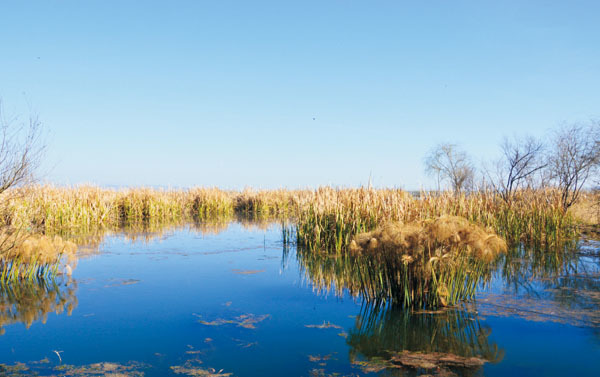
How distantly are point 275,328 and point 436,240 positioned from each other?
243 centimetres

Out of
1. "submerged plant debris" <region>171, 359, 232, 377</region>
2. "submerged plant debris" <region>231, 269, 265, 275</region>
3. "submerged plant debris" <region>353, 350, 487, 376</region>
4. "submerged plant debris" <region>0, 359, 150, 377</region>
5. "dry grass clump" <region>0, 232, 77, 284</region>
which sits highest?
"dry grass clump" <region>0, 232, 77, 284</region>

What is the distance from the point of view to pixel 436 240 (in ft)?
19.9

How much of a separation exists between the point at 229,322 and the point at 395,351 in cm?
225

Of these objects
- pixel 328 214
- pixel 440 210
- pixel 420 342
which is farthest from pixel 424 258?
pixel 328 214

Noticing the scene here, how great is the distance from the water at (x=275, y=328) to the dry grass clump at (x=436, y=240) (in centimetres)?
88

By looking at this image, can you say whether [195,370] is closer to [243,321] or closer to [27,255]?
[243,321]

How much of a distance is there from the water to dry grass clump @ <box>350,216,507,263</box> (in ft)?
2.87

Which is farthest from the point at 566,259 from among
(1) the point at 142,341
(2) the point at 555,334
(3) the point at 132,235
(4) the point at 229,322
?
(3) the point at 132,235

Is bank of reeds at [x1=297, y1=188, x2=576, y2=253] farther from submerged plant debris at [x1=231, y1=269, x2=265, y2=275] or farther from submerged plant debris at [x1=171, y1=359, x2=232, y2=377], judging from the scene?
submerged plant debris at [x1=171, y1=359, x2=232, y2=377]

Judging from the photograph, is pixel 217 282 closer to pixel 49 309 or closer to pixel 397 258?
pixel 49 309

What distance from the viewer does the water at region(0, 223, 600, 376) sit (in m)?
4.55

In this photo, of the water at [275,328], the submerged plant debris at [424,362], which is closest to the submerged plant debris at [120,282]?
the water at [275,328]

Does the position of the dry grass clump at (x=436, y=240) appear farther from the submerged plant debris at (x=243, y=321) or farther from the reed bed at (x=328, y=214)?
the submerged plant debris at (x=243, y=321)

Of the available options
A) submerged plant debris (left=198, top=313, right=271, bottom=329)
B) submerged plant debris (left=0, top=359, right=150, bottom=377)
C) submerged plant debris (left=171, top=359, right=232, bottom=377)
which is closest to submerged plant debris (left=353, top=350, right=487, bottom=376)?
submerged plant debris (left=171, top=359, right=232, bottom=377)
